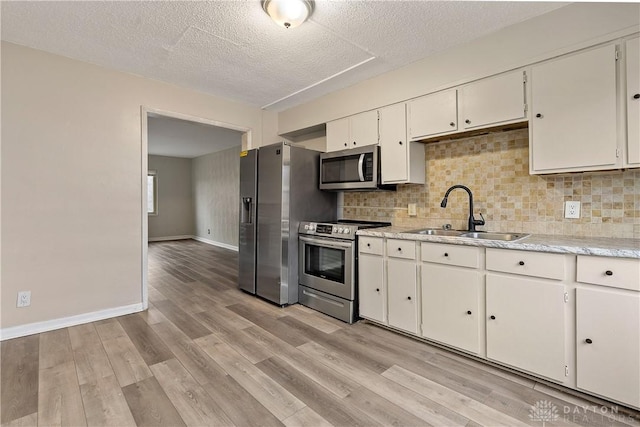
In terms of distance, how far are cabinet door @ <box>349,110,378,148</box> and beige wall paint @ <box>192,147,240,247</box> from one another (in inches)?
163

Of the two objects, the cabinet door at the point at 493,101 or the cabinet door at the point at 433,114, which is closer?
the cabinet door at the point at 493,101

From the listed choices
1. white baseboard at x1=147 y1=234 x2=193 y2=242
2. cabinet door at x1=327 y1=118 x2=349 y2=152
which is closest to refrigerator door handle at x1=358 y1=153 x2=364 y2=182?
cabinet door at x1=327 y1=118 x2=349 y2=152

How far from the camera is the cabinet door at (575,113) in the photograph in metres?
1.86

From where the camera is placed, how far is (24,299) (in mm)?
2578

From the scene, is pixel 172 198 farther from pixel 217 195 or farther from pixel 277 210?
pixel 277 210

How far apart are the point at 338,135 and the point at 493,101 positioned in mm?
1597

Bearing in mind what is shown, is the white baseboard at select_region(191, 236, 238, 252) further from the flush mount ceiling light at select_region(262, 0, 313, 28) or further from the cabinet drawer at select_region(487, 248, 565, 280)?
the cabinet drawer at select_region(487, 248, 565, 280)

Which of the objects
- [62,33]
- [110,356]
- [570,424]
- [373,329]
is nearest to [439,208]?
[373,329]

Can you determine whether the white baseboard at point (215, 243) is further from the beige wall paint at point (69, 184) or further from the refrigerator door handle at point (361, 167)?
the refrigerator door handle at point (361, 167)

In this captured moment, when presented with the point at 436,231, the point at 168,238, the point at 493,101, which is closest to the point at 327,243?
the point at 436,231

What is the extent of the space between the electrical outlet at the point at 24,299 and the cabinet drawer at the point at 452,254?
334 centimetres

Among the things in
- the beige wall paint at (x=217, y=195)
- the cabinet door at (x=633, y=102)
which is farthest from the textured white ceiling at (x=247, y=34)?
the beige wall paint at (x=217, y=195)

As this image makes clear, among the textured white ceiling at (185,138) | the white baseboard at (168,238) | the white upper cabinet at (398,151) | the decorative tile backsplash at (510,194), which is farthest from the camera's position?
the white baseboard at (168,238)

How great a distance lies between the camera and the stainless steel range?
2855 mm
